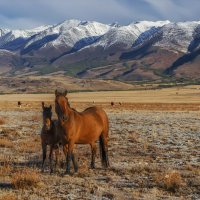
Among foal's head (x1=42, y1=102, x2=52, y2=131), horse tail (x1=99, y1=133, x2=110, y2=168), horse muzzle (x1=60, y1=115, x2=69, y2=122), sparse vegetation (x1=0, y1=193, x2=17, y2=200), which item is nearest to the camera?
sparse vegetation (x1=0, y1=193, x2=17, y2=200)

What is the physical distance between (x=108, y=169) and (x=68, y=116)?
9.80ft

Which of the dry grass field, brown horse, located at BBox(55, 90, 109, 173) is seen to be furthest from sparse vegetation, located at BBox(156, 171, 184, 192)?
brown horse, located at BBox(55, 90, 109, 173)

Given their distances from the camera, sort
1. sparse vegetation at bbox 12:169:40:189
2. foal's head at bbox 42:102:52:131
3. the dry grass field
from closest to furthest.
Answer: the dry grass field → sparse vegetation at bbox 12:169:40:189 → foal's head at bbox 42:102:52:131

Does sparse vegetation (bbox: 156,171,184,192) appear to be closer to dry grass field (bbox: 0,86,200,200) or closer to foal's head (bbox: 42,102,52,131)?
dry grass field (bbox: 0,86,200,200)

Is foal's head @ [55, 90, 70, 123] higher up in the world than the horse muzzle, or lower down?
higher up

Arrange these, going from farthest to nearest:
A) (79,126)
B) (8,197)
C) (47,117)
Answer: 1. (47,117)
2. (79,126)
3. (8,197)

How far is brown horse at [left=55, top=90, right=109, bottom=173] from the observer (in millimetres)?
15164

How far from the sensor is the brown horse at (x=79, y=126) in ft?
49.8

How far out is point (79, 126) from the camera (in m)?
16.0

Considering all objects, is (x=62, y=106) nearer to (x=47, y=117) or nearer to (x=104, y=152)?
(x=47, y=117)

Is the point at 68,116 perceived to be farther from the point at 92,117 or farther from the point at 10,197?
the point at 10,197

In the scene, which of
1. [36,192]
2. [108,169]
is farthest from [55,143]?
[36,192]

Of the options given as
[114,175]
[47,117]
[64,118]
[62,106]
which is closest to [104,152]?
[114,175]

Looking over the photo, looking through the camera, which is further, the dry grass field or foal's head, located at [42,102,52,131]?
foal's head, located at [42,102,52,131]
